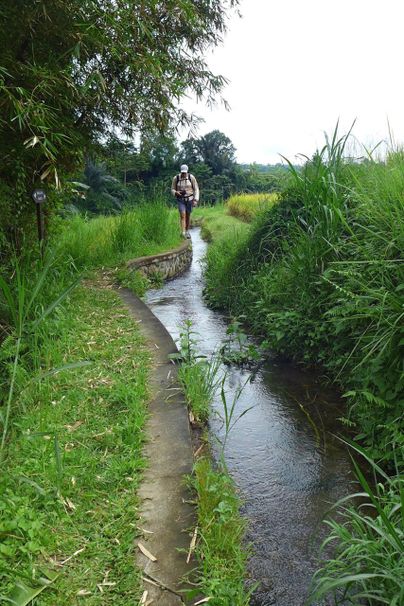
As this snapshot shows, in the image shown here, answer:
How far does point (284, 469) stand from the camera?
9.09 feet

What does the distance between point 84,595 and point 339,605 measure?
3.11 ft

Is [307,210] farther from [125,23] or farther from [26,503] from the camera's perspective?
[26,503]

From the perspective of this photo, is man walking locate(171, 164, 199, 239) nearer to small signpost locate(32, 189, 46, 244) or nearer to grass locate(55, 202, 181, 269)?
grass locate(55, 202, 181, 269)

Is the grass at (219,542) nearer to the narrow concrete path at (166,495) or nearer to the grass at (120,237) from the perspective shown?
the narrow concrete path at (166,495)

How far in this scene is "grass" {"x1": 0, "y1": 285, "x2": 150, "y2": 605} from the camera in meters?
1.64

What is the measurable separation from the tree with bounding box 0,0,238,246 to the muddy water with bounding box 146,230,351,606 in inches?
88.0

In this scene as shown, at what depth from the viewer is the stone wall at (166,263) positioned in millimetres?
7603

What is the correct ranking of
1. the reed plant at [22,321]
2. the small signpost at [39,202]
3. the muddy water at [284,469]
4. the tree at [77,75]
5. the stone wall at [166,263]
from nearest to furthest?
the muddy water at [284,469]
the reed plant at [22,321]
the tree at [77,75]
the small signpost at [39,202]
the stone wall at [166,263]

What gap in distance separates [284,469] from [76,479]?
1.21 m

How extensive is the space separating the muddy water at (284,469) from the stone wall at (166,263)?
3742 millimetres

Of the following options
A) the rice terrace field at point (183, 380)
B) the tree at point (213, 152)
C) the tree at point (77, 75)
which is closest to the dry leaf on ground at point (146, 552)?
the rice terrace field at point (183, 380)

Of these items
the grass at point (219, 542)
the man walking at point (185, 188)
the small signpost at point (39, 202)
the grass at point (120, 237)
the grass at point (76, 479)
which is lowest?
the grass at point (219, 542)

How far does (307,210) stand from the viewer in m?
4.59

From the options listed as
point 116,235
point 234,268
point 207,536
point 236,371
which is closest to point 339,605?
point 207,536
